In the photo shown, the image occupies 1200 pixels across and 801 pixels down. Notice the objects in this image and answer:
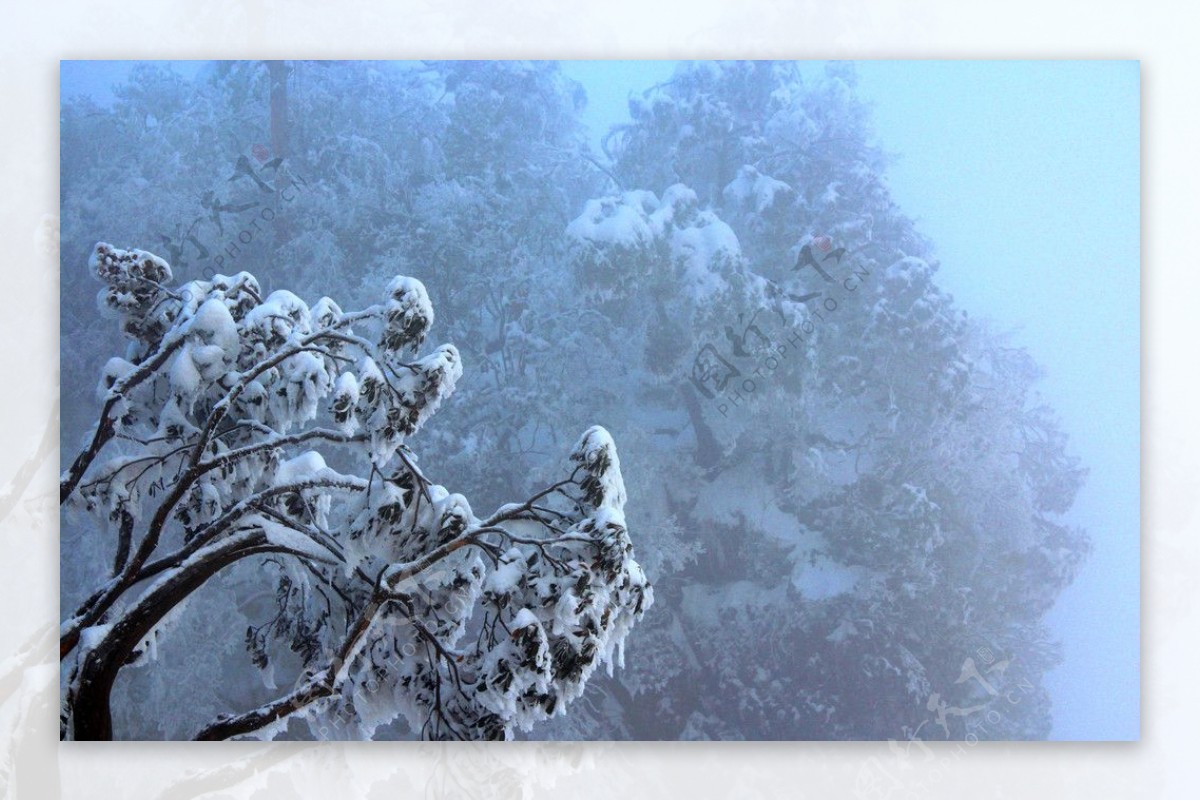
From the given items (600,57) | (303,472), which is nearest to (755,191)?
(600,57)

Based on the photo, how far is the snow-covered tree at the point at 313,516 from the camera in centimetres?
299

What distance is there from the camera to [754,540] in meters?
3.05

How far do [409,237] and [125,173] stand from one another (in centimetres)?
83

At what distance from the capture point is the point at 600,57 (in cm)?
312

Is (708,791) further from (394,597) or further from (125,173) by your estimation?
(125,173)

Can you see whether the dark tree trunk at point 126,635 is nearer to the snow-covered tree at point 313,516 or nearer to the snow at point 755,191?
the snow-covered tree at point 313,516

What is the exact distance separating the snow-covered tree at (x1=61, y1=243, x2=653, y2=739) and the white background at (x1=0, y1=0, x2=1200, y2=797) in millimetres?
139

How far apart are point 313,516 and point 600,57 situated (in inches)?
60.9

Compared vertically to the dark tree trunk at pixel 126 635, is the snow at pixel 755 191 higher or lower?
higher

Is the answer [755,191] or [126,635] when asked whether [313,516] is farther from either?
[755,191]

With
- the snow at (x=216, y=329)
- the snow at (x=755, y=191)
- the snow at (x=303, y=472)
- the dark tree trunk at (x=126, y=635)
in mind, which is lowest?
the dark tree trunk at (x=126, y=635)

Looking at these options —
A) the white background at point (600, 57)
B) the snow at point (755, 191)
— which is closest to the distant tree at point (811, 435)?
the snow at point (755, 191)

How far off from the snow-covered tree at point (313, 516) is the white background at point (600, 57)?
0.14 meters

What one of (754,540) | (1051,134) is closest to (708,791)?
(754,540)
